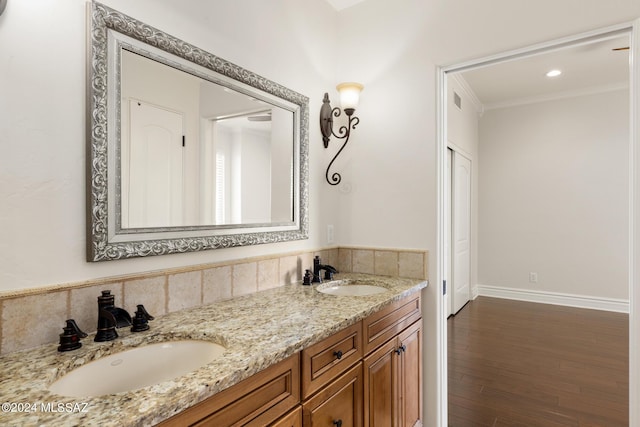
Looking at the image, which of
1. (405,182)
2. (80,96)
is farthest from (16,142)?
(405,182)

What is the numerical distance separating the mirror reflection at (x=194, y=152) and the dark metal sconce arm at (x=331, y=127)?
35 cm

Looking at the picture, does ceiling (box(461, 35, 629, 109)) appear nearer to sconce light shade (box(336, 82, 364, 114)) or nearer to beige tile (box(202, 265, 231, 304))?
sconce light shade (box(336, 82, 364, 114))

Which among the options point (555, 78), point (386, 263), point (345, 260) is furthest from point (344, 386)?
point (555, 78)

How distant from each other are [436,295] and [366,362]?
76 cm

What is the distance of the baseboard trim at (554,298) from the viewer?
442cm

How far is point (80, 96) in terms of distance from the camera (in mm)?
1117

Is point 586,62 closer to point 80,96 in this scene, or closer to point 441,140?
point 441,140

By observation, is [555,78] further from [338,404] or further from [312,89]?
[338,404]

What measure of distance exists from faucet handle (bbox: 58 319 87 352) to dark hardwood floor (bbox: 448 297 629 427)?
217 cm

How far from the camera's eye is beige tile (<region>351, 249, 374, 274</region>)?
2.27m

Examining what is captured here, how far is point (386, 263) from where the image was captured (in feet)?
7.20

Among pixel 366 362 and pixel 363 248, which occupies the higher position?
pixel 363 248

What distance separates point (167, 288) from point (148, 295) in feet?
0.26

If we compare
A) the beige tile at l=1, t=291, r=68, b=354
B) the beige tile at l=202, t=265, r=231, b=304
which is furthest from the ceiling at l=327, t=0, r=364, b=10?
the beige tile at l=1, t=291, r=68, b=354
